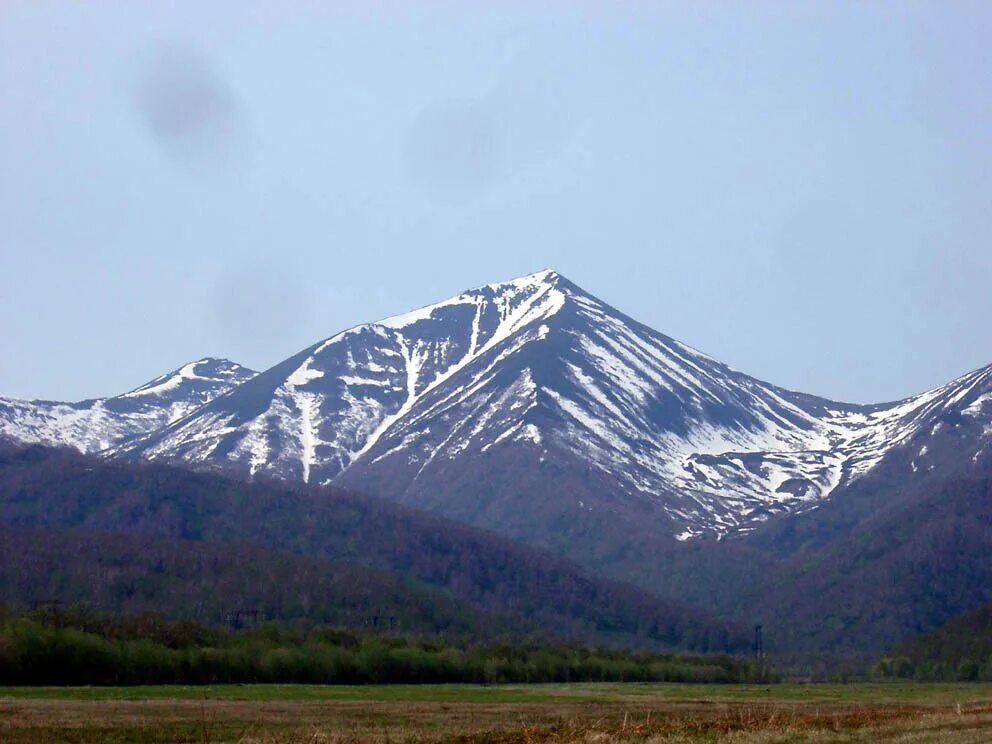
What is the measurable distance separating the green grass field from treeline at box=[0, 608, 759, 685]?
959cm

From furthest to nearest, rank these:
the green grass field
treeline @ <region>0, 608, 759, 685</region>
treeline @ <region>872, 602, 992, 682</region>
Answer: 1. treeline @ <region>872, 602, 992, 682</region>
2. treeline @ <region>0, 608, 759, 685</region>
3. the green grass field

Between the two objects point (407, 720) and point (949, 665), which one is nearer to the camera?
point (407, 720)

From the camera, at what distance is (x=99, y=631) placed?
106438mm

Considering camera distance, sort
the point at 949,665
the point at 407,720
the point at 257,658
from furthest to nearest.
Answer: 1. the point at 949,665
2. the point at 257,658
3. the point at 407,720

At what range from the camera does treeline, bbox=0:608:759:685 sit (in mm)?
91188

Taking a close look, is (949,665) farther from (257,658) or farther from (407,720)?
(407,720)

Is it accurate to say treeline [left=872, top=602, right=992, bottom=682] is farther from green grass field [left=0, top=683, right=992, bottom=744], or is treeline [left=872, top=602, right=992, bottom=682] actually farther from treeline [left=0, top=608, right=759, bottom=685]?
green grass field [left=0, top=683, right=992, bottom=744]

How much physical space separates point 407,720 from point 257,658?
50.5 meters

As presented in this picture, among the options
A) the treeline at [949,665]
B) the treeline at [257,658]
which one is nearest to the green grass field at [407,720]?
the treeline at [257,658]

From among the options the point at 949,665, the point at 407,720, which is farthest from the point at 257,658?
the point at 949,665

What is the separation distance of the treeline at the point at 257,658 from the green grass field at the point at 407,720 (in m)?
9.59

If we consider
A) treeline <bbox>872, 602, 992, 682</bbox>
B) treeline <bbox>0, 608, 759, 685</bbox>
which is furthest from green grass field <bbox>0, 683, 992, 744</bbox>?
treeline <bbox>872, 602, 992, 682</bbox>

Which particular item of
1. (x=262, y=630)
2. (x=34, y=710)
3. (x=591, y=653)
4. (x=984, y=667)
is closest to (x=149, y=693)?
(x=34, y=710)

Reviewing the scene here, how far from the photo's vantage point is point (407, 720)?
195 ft
